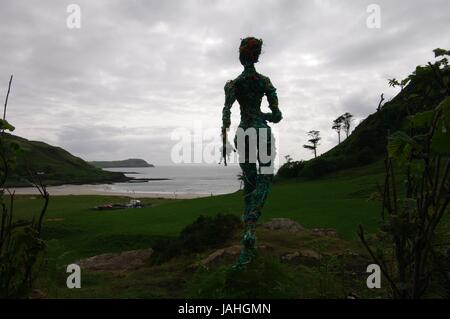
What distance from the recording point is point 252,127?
6.60 meters

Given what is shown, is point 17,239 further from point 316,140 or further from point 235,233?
point 316,140

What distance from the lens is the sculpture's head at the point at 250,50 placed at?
21.6 feet

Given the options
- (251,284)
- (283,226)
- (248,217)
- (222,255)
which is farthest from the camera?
(283,226)

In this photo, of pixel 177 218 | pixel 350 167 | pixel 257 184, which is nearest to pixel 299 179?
pixel 350 167

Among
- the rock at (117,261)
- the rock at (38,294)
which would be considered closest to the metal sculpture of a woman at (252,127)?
the rock at (38,294)

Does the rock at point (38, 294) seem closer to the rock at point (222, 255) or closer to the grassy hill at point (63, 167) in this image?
the rock at point (222, 255)

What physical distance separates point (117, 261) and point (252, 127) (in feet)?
25.5

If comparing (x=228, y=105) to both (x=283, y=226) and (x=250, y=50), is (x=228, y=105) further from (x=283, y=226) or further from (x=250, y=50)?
(x=283, y=226)

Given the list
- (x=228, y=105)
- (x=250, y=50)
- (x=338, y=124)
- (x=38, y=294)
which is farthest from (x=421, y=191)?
(x=338, y=124)

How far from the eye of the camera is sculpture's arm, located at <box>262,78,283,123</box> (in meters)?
6.73

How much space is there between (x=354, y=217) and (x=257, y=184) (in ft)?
39.6

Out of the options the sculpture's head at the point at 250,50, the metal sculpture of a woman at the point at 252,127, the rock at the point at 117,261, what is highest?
the sculpture's head at the point at 250,50

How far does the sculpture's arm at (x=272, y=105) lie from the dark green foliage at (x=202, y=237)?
16.5 ft
